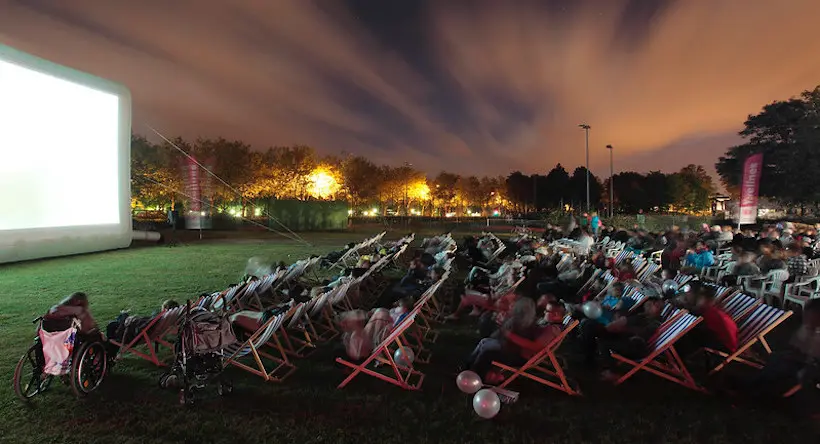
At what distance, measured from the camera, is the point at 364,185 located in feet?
170

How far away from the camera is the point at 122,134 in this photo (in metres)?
9.59

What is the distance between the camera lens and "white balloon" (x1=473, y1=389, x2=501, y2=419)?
3.64 m

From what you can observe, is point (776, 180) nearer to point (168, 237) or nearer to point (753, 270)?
point (753, 270)

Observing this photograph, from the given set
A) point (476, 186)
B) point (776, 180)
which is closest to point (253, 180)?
point (776, 180)

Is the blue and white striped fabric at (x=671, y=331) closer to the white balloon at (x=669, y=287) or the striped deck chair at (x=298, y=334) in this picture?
the white balloon at (x=669, y=287)

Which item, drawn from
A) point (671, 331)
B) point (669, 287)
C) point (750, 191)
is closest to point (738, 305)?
point (669, 287)

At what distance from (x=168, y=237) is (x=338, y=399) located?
69.9ft

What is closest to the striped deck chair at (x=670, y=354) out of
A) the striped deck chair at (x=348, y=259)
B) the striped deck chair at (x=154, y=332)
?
the striped deck chair at (x=154, y=332)

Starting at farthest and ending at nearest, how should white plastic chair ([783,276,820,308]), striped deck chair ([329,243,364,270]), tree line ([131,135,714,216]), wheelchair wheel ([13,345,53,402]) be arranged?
tree line ([131,135,714,216]), striped deck chair ([329,243,364,270]), white plastic chair ([783,276,820,308]), wheelchair wheel ([13,345,53,402])

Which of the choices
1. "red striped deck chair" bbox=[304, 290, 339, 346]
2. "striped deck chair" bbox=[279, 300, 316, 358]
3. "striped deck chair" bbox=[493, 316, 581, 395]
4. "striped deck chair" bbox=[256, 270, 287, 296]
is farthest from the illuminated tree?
"striped deck chair" bbox=[493, 316, 581, 395]

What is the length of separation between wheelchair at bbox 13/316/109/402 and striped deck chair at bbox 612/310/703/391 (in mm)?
4678

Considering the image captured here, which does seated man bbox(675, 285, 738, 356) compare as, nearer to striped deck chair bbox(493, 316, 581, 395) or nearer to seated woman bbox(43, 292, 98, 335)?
striped deck chair bbox(493, 316, 581, 395)

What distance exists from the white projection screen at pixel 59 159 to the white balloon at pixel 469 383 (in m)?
7.17

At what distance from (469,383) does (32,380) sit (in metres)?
3.75
